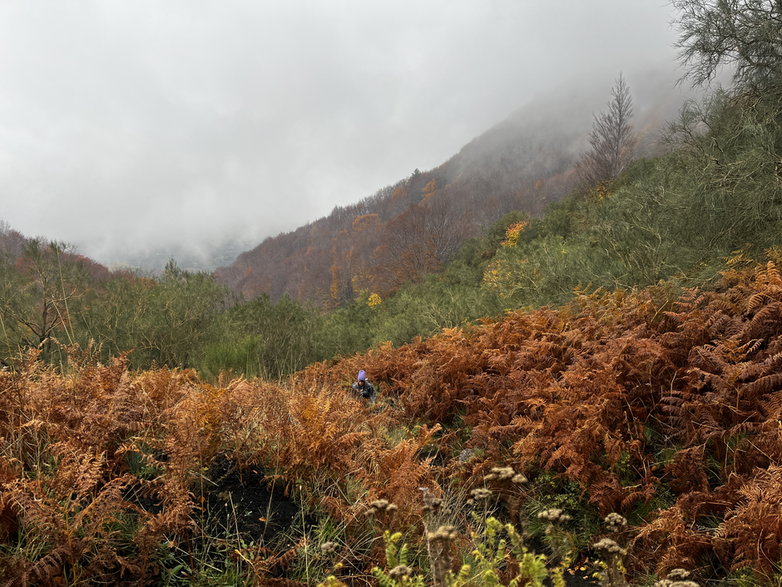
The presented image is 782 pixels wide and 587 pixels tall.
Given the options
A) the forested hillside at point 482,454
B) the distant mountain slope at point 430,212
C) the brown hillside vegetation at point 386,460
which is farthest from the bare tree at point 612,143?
the brown hillside vegetation at point 386,460

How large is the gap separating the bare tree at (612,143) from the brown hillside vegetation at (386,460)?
2309 centimetres

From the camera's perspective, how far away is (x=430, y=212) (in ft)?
141

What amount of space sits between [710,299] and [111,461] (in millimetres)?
5959

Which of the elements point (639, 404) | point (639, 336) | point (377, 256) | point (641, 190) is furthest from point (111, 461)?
point (377, 256)

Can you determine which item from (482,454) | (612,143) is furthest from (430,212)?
(482,454)

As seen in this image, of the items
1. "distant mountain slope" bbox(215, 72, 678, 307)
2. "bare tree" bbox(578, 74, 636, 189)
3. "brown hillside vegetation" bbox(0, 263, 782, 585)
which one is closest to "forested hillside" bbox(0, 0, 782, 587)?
"brown hillside vegetation" bbox(0, 263, 782, 585)

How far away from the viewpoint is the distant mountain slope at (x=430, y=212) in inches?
1635

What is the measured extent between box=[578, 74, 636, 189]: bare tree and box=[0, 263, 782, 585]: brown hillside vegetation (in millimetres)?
23089

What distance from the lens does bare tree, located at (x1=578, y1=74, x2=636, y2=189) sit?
24641 millimetres

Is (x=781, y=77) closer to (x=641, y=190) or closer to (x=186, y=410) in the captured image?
(x=641, y=190)

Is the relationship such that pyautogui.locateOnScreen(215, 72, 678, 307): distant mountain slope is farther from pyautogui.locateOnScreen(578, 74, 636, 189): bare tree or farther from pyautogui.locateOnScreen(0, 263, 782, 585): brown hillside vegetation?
pyautogui.locateOnScreen(0, 263, 782, 585): brown hillside vegetation

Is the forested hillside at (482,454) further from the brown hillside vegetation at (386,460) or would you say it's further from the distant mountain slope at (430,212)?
the distant mountain slope at (430,212)

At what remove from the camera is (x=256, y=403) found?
368 cm

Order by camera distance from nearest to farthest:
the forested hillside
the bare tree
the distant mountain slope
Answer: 1. the forested hillside
2. the bare tree
3. the distant mountain slope
